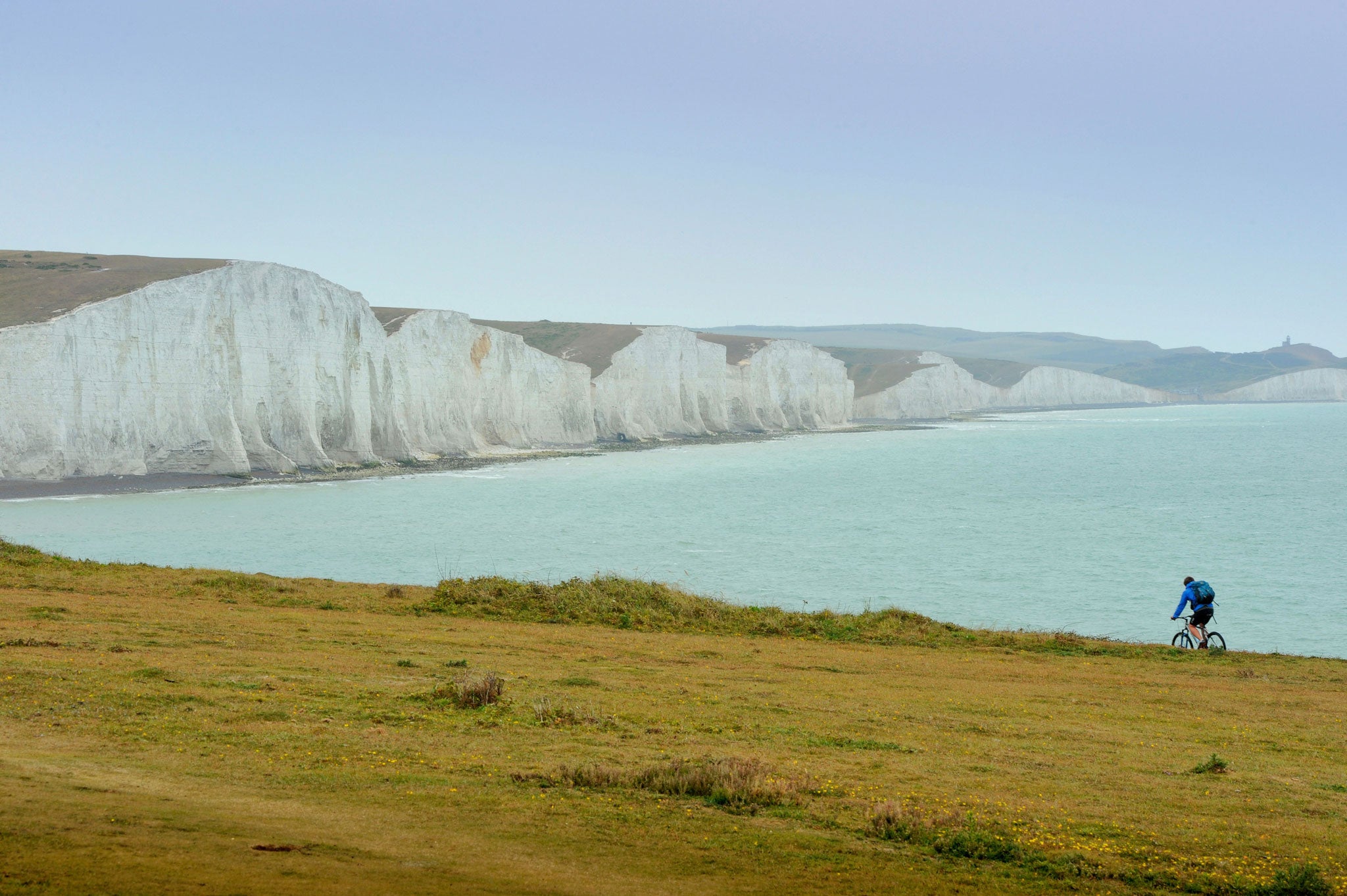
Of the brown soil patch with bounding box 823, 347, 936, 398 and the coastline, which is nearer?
the coastline

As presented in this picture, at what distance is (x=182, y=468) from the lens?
5800 cm

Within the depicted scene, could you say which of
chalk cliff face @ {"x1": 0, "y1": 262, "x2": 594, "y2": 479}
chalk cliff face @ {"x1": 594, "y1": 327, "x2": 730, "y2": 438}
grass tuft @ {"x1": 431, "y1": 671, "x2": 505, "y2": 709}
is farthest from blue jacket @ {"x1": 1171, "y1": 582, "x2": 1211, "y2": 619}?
chalk cliff face @ {"x1": 594, "y1": 327, "x2": 730, "y2": 438}

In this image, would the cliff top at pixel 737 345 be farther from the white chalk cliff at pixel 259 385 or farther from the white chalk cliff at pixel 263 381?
the white chalk cliff at pixel 259 385

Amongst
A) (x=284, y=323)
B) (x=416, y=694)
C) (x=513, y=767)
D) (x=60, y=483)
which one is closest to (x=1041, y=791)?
(x=513, y=767)

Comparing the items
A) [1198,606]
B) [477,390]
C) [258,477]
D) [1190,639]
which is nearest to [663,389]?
[477,390]

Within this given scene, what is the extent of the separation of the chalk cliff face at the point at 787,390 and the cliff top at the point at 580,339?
52.7 feet

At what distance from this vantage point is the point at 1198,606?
63.3 ft

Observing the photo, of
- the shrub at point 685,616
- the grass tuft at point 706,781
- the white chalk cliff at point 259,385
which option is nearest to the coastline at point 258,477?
the white chalk cliff at point 259,385

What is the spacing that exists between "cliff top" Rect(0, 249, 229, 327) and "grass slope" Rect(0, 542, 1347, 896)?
42314mm

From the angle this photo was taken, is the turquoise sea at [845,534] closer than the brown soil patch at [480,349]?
Yes

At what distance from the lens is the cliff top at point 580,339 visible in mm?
111438

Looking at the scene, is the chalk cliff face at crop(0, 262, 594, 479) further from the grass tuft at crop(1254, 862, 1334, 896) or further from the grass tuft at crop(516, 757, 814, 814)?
the grass tuft at crop(1254, 862, 1334, 896)

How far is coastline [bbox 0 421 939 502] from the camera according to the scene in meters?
51.4

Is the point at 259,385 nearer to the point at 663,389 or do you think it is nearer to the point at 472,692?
the point at 472,692
